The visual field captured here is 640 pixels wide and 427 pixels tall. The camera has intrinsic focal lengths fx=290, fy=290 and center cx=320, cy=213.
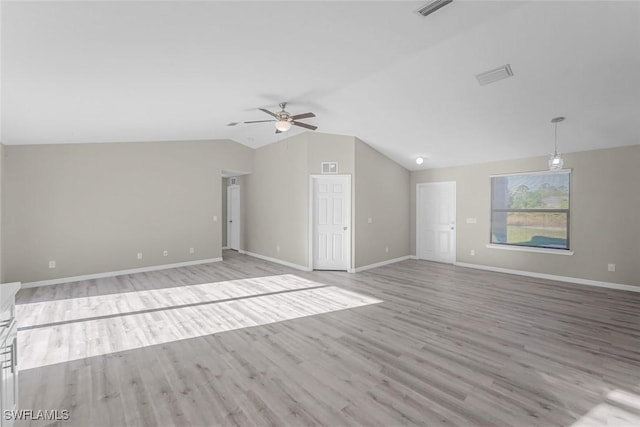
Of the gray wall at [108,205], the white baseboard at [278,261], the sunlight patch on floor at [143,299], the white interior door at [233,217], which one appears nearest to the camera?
the sunlight patch on floor at [143,299]

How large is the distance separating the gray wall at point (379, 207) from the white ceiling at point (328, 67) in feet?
4.47

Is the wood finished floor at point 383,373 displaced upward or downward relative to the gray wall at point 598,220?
downward

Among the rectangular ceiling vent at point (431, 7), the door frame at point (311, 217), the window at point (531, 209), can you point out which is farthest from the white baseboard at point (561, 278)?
the rectangular ceiling vent at point (431, 7)

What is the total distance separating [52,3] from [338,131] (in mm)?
4627

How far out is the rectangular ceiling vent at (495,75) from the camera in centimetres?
325

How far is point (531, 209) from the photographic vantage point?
229 inches

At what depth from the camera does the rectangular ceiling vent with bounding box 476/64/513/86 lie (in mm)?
3251

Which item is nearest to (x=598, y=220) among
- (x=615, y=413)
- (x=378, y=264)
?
(x=378, y=264)

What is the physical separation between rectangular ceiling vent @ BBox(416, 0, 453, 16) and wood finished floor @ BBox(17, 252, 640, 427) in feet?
9.79

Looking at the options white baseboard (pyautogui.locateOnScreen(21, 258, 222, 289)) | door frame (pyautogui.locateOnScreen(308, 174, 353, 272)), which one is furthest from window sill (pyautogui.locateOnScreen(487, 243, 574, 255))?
white baseboard (pyautogui.locateOnScreen(21, 258, 222, 289))

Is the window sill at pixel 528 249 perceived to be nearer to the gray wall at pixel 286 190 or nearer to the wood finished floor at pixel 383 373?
the wood finished floor at pixel 383 373

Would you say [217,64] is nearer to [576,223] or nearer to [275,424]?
[275,424]

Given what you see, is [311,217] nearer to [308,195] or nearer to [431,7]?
[308,195]

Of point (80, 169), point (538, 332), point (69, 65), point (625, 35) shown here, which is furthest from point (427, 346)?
point (80, 169)
